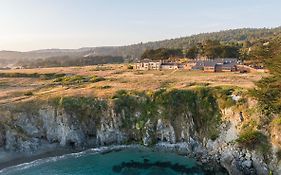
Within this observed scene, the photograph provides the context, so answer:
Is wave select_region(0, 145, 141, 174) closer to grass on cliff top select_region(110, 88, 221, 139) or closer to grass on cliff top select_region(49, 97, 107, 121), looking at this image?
grass on cliff top select_region(110, 88, 221, 139)

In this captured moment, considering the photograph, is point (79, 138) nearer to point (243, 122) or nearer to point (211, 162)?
point (211, 162)

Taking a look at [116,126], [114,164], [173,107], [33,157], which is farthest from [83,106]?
[173,107]

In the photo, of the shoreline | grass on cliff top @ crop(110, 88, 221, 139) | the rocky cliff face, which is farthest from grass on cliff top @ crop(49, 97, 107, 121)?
the shoreline

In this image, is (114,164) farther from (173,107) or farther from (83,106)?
(83,106)

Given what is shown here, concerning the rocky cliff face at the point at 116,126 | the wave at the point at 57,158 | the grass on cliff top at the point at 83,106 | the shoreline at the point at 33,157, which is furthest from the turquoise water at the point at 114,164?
the grass on cliff top at the point at 83,106

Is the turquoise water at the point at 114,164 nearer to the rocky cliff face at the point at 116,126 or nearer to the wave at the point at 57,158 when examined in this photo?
the wave at the point at 57,158

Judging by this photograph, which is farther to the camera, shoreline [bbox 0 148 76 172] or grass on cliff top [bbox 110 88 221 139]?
grass on cliff top [bbox 110 88 221 139]
